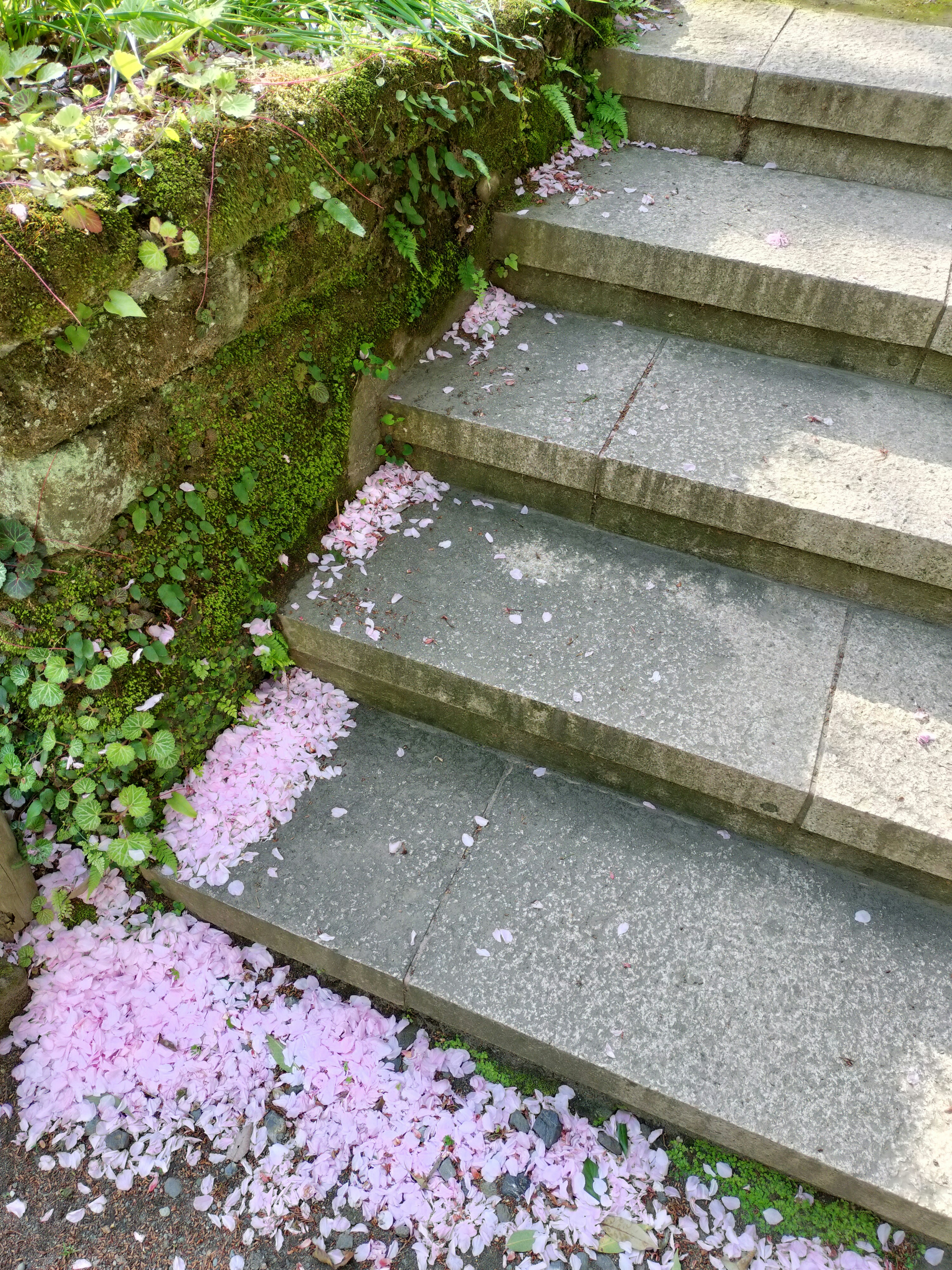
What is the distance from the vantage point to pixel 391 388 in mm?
2949

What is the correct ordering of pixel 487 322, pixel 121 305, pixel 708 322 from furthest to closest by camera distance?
pixel 487 322, pixel 708 322, pixel 121 305

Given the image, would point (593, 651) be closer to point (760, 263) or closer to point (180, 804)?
point (180, 804)

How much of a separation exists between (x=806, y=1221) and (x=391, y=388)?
283cm

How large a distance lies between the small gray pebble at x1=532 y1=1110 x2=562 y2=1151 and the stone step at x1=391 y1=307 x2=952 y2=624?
1.80m

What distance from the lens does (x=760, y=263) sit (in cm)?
284

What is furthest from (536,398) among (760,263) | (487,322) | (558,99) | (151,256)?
(151,256)

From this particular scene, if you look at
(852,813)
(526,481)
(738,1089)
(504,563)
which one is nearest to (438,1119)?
(738,1089)

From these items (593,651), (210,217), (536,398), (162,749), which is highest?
(210,217)

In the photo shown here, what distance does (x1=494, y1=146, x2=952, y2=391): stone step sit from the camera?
9.19ft

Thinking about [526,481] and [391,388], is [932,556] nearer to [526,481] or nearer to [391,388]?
[526,481]

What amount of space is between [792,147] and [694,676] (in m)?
2.66

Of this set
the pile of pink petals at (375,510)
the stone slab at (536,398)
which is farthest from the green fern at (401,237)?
the pile of pink petals at (375,510)

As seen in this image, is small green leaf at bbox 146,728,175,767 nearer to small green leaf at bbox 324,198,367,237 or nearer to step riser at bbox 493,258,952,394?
small green leaf at bbox 324,198,367,237

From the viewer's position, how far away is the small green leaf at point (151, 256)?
5.49 ft
